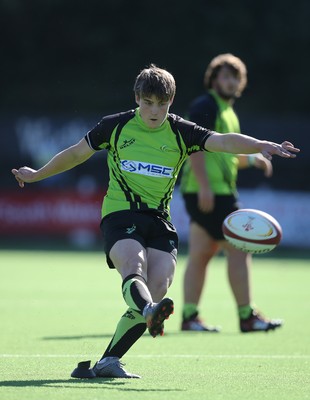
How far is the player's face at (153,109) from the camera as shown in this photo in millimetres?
6977

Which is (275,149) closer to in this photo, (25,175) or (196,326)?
(25,175)

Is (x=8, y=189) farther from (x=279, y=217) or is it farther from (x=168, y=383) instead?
(x=168, y=383)

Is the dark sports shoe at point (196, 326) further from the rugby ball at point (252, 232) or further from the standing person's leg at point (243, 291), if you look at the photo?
the rugby ball at point (252, 232)

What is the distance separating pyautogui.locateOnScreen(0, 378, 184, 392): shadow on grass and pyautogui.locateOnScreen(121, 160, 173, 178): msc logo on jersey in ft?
4.37

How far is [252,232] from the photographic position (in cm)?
794

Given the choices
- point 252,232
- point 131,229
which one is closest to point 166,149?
point 131,229

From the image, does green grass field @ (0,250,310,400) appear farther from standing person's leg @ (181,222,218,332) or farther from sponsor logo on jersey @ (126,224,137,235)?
sponsor logo on jersey @ (126,224,137,235)

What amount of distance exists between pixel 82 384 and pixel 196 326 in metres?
3.71

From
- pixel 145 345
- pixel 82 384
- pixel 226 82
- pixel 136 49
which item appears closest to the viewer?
pixel 82 384

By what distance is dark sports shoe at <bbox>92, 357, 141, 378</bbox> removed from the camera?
6812 millimetres

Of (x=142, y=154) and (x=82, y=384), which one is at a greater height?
(x=142, y=154)

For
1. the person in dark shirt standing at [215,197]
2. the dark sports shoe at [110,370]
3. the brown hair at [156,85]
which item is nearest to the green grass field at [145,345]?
the dark sports shoe at [110,370]

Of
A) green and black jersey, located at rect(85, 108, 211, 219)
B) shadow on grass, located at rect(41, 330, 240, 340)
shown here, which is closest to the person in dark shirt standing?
shadow on grass, located at rect(41, 330, 240, 340)

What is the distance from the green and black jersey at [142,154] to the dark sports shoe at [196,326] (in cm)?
303
